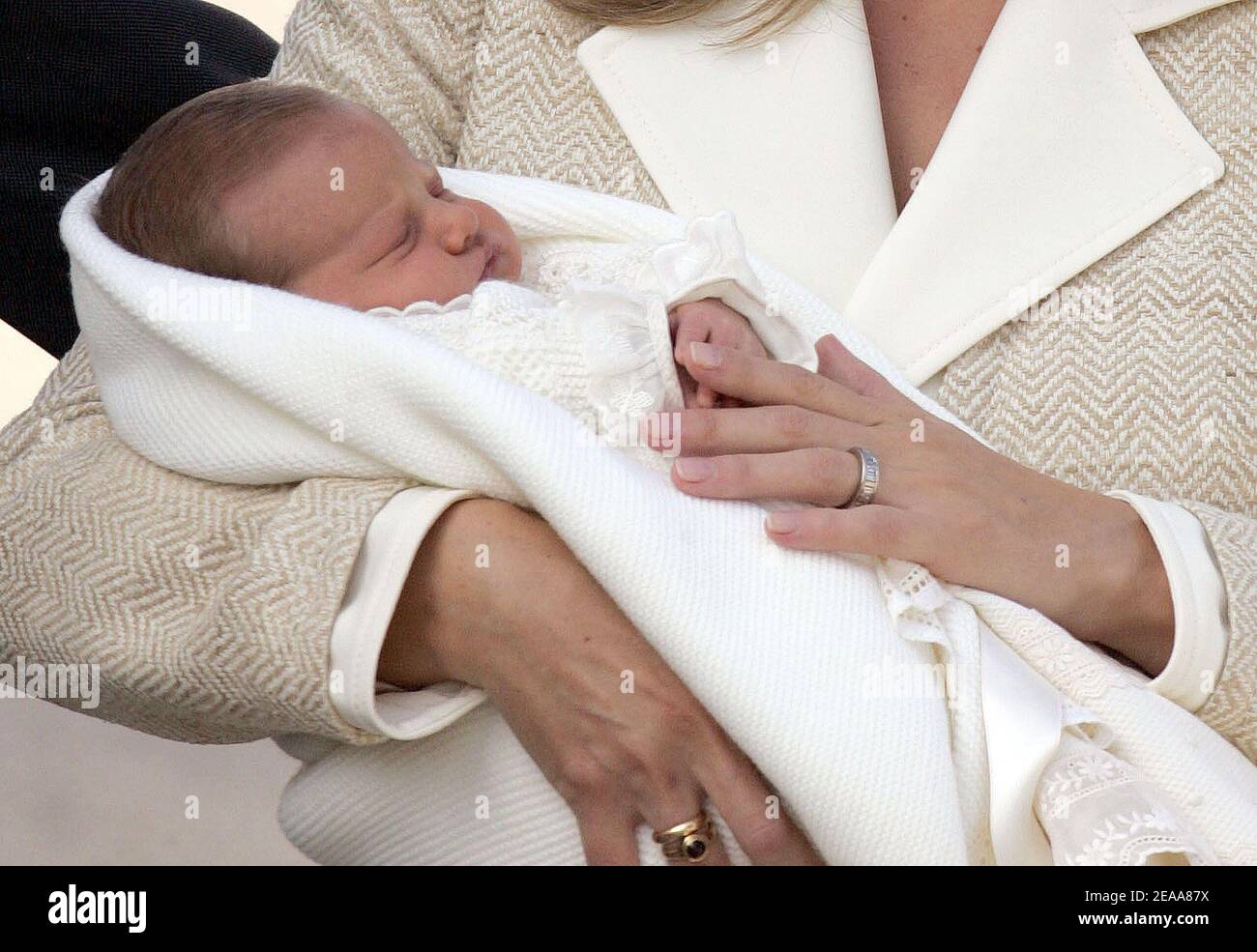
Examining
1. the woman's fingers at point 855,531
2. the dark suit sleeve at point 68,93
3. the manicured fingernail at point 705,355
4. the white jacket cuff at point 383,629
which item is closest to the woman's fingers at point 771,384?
the manicured fingernail at point 705,355

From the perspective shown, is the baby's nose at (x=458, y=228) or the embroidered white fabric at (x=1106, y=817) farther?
the baby's nose at (x=458, y=228)

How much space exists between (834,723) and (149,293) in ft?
2.05

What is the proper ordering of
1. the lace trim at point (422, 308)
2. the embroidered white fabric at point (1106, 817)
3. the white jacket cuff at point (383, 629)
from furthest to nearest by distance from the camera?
the lace trim at point (422, 308), the white jacket cuff at point (383, 629), the embroidered white fabric at point (1106, 817)

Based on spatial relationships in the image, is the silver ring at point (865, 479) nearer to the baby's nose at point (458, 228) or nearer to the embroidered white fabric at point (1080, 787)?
the embroidered white fabric at point (1080, 787)

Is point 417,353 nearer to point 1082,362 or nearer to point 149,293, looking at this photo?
point 149,293

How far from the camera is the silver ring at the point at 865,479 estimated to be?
1.02 metres

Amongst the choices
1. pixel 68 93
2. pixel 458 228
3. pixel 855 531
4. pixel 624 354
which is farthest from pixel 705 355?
pixel 68 93


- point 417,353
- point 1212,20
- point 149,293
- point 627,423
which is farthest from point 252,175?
point 1212,20

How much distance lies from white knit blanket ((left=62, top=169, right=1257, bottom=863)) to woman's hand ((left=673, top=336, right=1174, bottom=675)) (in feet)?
0.08

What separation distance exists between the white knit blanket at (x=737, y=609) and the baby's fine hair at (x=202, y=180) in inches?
2.2

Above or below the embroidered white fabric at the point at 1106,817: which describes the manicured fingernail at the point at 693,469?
above

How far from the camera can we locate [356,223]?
1.14 metres

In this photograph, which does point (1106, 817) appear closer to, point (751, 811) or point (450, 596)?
point (751, 811)

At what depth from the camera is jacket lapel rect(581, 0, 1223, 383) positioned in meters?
1.26
